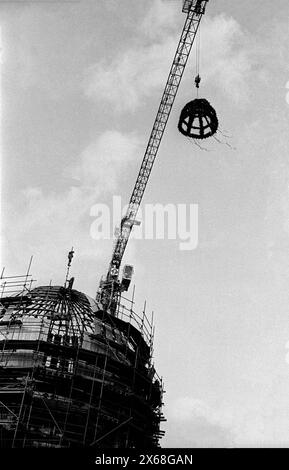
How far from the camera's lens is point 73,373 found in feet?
83.1

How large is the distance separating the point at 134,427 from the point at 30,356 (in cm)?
766

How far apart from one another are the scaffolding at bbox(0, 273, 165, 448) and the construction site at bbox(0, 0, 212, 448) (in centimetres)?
5

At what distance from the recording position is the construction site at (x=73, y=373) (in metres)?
23.3

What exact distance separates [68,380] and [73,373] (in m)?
0.46

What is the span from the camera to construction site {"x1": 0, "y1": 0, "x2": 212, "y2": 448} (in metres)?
23.3

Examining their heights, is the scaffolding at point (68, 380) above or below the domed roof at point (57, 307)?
below

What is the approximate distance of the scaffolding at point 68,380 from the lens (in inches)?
934

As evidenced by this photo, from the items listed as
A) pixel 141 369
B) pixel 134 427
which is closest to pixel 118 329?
pixel 141 369

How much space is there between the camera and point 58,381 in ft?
82.1

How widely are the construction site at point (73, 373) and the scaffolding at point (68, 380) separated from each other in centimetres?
5

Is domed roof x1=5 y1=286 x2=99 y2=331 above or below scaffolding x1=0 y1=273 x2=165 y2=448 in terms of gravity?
above

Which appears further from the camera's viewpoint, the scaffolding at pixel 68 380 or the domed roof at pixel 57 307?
the domed roof at pixel 57 307
